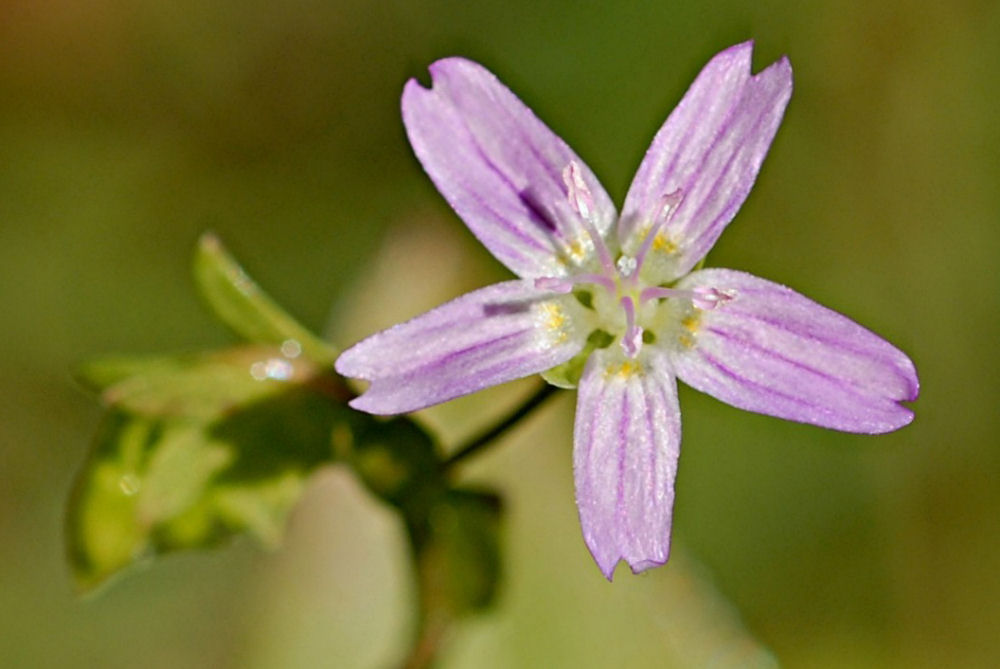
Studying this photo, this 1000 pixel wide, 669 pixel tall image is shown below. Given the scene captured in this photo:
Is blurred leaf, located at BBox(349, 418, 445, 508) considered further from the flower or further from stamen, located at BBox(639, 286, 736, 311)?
stamen, located at BBox(639, 286, 736, 311)

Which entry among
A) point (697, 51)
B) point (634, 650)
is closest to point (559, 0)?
point (697, 51)

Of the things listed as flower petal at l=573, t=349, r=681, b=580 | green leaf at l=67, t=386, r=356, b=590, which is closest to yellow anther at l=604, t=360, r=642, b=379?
flower petal at l=573, t=349, r=681, b=580

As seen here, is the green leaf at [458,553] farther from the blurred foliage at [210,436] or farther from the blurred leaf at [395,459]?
the blurred foliage at [210,436]

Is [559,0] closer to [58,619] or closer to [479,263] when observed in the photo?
[479,263]

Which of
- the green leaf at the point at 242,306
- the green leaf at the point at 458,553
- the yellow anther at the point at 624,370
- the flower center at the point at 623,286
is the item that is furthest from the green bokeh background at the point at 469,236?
the yellow anther at the point at 624,370

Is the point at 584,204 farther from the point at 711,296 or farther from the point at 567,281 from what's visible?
the point at 711,296

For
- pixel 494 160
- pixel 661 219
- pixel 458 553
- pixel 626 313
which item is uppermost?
pixel 494 160

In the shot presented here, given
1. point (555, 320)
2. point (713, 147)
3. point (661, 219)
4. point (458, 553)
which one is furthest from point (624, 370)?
point (458, 553)
